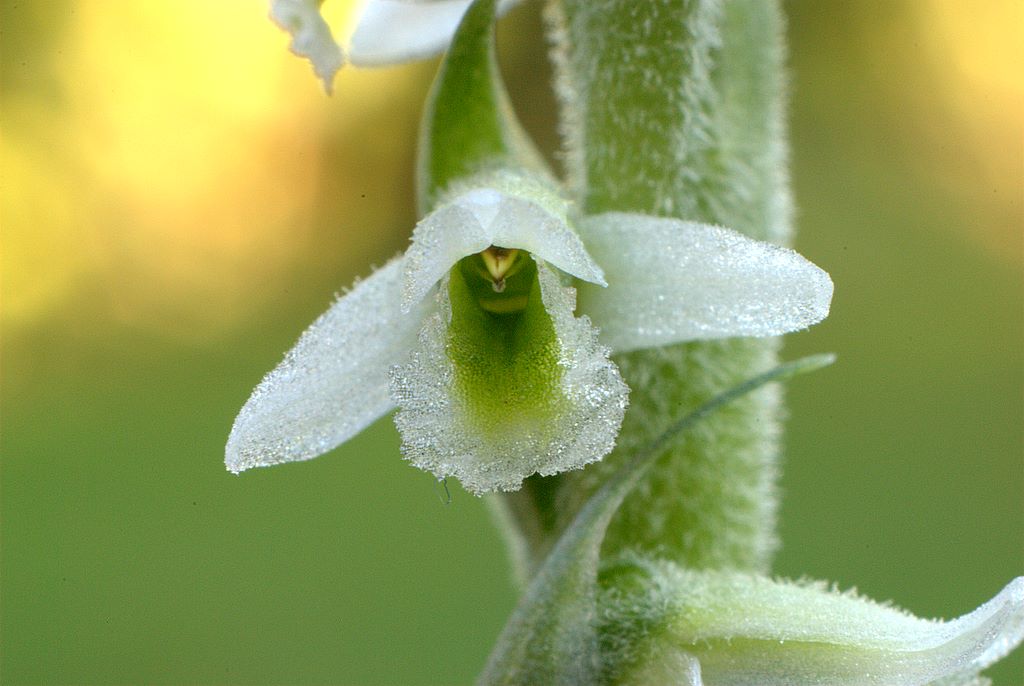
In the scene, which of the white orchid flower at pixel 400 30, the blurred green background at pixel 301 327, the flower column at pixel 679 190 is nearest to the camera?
the flower column at pixel 679 190

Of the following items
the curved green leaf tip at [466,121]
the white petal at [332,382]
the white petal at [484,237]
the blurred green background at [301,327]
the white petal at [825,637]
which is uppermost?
the curved green leaf tip at [466,121]

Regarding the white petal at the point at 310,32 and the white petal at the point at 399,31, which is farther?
the white petal at the point at 399,31

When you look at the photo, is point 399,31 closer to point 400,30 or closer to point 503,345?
point 400,30

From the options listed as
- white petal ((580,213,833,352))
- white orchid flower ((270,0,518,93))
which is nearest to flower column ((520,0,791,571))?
white petal ((580,213,833,352))

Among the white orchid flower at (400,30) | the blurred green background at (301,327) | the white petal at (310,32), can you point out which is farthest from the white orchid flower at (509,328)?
the blurred green background at (301,327)

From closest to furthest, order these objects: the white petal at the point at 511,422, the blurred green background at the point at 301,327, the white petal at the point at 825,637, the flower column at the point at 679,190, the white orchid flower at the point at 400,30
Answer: the white petal at the point at 511,422
the white petal at the point at 825,637
the flower column at the point at 679,190
the white orchid flower at the point at 400,30
the blurred green background at the point at 301,327

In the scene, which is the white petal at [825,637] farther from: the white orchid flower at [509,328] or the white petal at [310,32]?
the white petal at [310,32]
